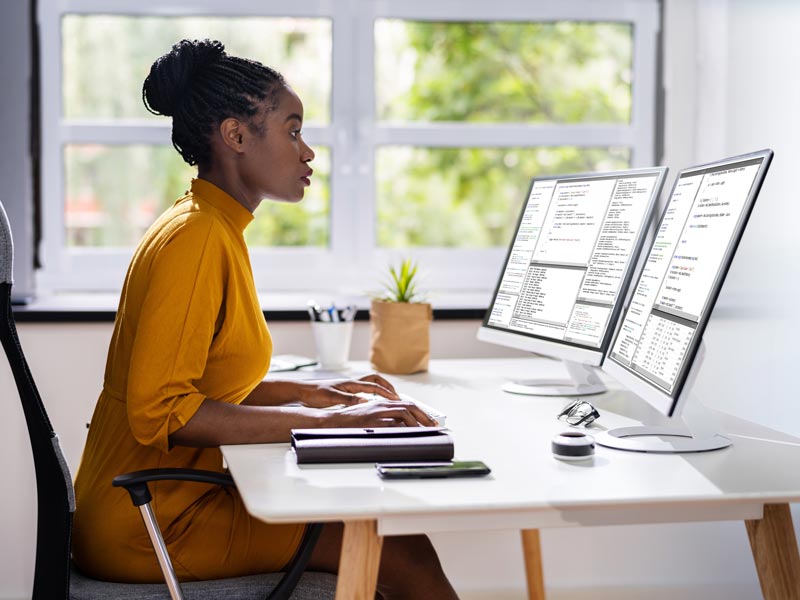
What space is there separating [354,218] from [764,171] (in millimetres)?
1769

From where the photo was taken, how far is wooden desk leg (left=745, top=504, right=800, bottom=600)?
4.73 feet

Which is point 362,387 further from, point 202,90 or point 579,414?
point 202,90

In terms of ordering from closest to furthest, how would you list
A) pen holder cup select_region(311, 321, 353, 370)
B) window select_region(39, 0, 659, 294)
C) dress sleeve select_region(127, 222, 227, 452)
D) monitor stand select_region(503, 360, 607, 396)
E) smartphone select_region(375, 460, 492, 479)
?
smartphone select_region(375, 460, 492, 479) < dress sleeve select_region(127, 222, 227, 452) < monitor stand select_region(503, 360, 607, 396) < pen holder cup select_region(311, 321, 353, 370) < window select_region(39, 0, 659, 294)

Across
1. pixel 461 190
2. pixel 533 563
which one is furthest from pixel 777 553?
pixel 461 190

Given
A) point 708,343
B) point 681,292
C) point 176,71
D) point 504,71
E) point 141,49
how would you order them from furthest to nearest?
point 504,71 → point 141,49 → point 708,343 → point 176,71 → point 681,292

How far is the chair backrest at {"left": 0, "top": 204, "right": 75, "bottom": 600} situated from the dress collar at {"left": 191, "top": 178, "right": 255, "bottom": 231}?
0.40 meters

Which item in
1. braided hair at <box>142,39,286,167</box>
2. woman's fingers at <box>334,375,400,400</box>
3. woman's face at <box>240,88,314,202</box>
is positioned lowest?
woman's fingers at <box>334,375,400,400</box>

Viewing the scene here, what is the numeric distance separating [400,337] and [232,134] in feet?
2.48

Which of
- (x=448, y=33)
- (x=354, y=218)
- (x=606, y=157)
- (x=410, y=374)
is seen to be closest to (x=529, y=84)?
(x=448, y=33)

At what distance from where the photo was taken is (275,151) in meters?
1.79

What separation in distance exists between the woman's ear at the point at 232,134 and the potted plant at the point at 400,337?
0.66m

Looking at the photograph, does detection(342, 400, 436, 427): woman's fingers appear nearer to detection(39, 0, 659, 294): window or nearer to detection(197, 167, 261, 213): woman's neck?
detection(197, 167, 261, 213): woman's neck

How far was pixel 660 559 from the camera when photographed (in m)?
2.90

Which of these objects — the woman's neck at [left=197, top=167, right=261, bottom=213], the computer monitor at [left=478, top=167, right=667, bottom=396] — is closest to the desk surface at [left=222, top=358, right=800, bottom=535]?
the computer monitor at [left=478, top=167, right=667, bottom=396]
